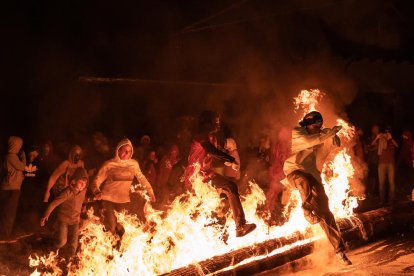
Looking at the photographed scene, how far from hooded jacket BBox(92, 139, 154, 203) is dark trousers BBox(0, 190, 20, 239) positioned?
6.65 ft

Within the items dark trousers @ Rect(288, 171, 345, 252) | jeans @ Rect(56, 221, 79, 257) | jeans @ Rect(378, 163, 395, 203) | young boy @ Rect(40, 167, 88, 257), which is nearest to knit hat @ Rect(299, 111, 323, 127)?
dark trousers @ Rect(288, 171, 345, 252)

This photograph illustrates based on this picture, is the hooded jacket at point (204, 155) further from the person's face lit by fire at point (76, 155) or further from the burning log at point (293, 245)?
the person's face lit by fire at point (76, 155)

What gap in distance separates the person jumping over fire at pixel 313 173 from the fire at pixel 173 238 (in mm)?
593

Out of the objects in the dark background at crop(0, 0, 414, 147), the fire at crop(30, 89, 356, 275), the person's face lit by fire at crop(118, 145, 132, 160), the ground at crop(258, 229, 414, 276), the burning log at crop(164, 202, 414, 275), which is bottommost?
the ground at crop(258, 229, 414, 276)

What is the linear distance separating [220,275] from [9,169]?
426cm

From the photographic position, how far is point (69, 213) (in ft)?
20.5

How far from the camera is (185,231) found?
5840 mm

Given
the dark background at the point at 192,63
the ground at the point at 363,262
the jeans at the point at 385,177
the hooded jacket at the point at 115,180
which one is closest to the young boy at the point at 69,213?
the hooded jacket at the point at 115,180

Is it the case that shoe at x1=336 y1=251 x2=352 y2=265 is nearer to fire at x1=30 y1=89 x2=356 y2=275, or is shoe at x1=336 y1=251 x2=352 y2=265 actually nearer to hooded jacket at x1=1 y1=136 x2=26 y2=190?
fire at x1=30 y1=89 x2=356 y2=275

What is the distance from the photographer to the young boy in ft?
20.5

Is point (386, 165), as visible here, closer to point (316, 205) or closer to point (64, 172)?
point (316, 205)

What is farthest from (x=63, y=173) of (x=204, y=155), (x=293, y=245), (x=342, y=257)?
(x=342, y=257)

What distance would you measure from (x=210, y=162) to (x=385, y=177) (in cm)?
567

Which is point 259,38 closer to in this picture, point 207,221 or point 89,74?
point 89,74
